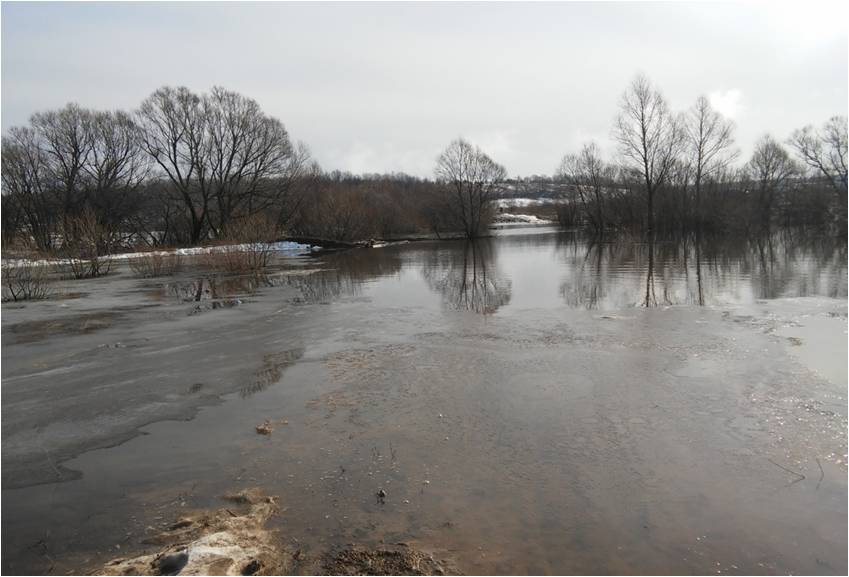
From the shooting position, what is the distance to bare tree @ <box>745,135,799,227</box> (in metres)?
56.1

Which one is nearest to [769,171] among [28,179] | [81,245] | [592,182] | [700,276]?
[592,182]

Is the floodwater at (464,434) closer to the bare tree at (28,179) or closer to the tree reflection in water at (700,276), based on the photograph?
the tree reflection in water at (700,276)

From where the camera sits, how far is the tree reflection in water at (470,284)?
1536cm

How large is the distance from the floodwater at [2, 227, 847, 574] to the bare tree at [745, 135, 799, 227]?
164 ft

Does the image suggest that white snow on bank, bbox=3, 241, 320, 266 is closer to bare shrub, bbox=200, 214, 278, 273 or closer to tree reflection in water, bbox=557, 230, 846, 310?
bare shrub, bbox=200, 214, 278, 273

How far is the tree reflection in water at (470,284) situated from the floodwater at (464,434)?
5.42 feet

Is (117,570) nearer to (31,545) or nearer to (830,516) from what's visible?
(31,545)

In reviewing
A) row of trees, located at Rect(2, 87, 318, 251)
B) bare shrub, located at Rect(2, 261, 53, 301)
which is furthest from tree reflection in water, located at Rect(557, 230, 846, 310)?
row of trees, located at Rect(2, 87, 318, 251)

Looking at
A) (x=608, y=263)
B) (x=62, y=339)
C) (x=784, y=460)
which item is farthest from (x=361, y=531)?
(x=608, y=263)

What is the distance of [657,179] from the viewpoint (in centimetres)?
5188

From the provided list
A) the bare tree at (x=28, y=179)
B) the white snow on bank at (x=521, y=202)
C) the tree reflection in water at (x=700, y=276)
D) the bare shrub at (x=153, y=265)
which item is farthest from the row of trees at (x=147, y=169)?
the white snow on bank at (x=521, y=202)

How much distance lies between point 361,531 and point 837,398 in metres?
6.11

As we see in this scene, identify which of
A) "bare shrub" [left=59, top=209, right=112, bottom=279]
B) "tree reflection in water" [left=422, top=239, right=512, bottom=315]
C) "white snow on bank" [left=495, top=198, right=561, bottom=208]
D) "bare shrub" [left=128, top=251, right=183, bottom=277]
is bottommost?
"tree reflection in water" [left=422, top=239, right=512, bottom=315]

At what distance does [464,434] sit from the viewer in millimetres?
6227
